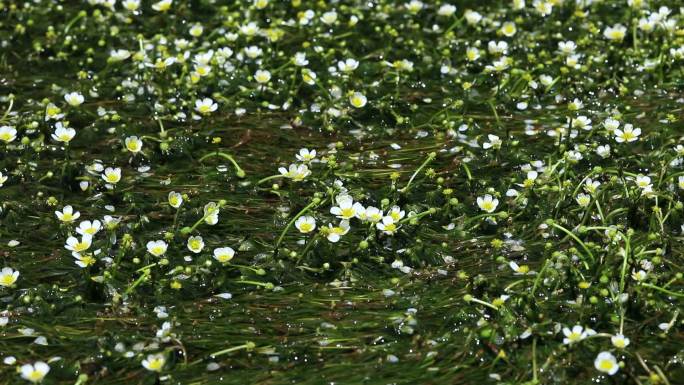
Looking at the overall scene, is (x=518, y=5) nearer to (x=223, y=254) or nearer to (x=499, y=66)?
(x=499, y=66)

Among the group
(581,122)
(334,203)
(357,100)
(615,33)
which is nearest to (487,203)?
(334,203)

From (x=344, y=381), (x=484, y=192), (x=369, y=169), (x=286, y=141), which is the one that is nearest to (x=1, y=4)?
(x=286, y=141)

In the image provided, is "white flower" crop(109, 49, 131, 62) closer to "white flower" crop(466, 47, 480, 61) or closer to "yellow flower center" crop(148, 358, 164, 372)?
"white flower" crop(466, 47, 480, 61)

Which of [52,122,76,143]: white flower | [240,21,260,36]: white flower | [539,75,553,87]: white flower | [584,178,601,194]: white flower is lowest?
[52,122,76,143]: white flower

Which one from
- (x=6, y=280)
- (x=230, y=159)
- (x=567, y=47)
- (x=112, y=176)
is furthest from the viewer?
(x=567, y=47)

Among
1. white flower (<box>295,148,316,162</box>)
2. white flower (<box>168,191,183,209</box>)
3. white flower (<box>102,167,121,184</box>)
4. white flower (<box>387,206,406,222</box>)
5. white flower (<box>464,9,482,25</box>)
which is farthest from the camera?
white flower (<box>464,9,482,25</box>)

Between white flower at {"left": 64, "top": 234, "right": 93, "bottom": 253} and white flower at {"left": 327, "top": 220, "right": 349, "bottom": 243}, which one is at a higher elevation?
white flower at {"left": 327, "top": 220, "right": 349, "bottom": 243}

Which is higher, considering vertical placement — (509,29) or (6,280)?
(509,29)

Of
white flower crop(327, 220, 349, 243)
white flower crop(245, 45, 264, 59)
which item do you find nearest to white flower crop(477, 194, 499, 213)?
white flower crop(327, 220, 349, 243)
